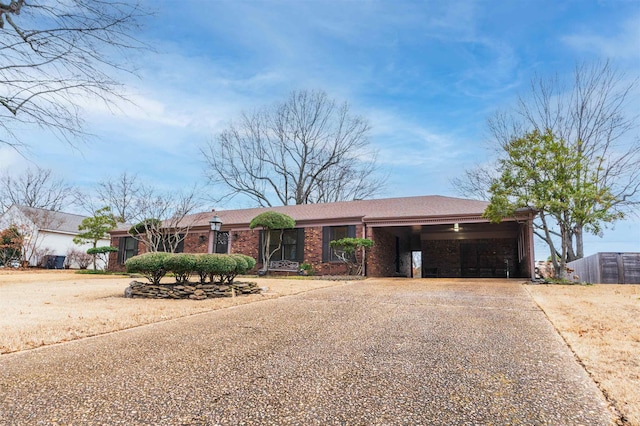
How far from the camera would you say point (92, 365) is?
3031 millimetres

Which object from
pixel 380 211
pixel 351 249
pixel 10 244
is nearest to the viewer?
pixel 351 249

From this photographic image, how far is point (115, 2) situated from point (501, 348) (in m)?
5.27

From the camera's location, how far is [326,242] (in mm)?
15211

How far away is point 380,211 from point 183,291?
32.1ft

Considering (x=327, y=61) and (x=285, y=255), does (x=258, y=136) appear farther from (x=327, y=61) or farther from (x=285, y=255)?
(x=327, y=61)

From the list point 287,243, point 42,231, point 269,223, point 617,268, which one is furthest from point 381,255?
point 42,231

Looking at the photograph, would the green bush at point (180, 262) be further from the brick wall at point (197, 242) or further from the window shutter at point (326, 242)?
the brick wall at point (197, 242)

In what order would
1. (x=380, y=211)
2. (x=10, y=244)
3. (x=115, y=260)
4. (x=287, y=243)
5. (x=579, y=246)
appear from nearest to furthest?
(x=380, y=211) < (x=287, y=243) < (x=579, y=246) < (x=115, y=260) < (x=10, y=244)

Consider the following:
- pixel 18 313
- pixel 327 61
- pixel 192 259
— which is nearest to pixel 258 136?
pixel 327 61

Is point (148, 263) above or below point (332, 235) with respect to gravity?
below

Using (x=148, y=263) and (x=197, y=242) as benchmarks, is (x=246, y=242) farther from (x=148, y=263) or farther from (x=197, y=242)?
(x=148, y=263)

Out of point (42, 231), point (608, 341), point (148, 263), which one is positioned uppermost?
point (42, 231)

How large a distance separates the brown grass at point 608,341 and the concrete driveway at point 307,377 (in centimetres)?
13

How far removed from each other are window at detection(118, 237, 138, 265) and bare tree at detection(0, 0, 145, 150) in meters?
17.5
